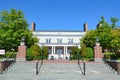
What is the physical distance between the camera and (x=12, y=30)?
39875mm

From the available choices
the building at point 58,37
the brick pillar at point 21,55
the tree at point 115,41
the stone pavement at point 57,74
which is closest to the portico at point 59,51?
the building at point 58,37

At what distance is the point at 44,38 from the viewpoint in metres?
65.0

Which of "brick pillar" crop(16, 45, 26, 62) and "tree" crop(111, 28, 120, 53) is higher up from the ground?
"tree" crop(111, 28, 120, 53)

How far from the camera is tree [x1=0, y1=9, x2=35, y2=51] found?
129ft

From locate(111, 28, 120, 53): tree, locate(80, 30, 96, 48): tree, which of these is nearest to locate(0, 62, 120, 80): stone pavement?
locate(111, 28, 120, 53): tree

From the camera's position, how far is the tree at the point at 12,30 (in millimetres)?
39281

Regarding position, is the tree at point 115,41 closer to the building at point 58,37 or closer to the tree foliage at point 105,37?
the tree foliage at point 105,37

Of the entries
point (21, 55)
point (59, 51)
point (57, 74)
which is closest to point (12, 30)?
point (21, 55)

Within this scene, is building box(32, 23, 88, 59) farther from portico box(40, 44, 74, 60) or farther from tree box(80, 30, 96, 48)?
tree box(80, 30, 96, 48)

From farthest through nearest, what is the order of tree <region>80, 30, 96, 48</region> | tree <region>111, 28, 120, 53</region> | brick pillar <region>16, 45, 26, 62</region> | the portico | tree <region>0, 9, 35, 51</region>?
1. the portico
2. tree <region>80, 30, 96, 48</region>
3. tree <region>111, 28, 120, 53</region>
4. tree <region>0, 9, 35, 51</region>
5. brick pillar <region>16, 45, 26, 62</region>

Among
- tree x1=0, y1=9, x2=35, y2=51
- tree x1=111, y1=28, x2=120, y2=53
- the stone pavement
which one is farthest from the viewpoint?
tree x1=111, y1=28, x2=120, y2=53

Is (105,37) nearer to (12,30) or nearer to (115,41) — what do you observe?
(115,41)

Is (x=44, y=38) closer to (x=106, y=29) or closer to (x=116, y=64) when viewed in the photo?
(x=106, y=29)

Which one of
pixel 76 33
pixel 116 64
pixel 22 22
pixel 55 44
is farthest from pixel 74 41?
pixel 116 64
